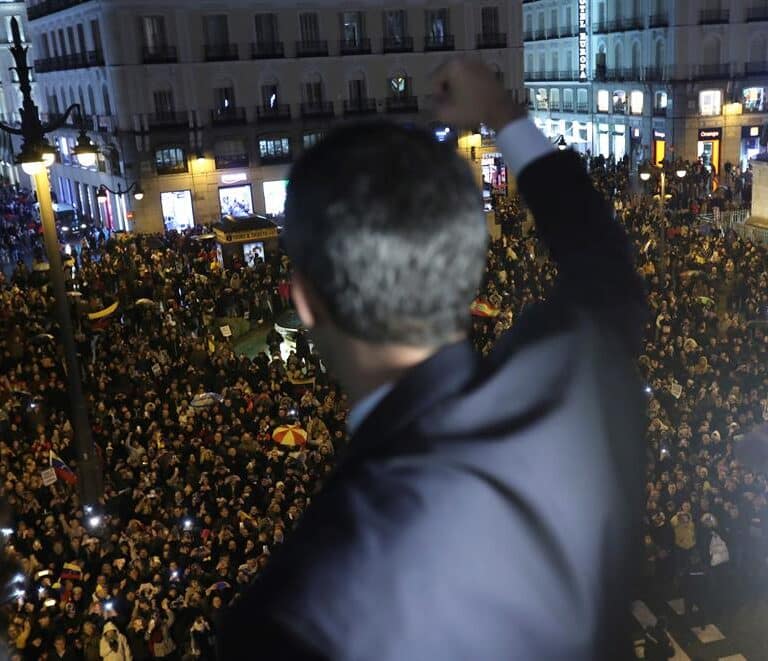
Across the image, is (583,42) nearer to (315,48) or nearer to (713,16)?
(713,16)

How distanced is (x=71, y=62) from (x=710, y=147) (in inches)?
1358

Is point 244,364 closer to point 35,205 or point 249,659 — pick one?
point 249,659

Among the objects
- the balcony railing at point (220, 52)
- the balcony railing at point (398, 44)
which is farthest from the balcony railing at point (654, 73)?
the balcony railing at point (220, 52)

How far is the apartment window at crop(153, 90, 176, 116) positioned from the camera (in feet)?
134

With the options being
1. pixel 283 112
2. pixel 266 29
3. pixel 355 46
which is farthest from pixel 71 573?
pixel 355 46

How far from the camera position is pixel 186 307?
23.7 m

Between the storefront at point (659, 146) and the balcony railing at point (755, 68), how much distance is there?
5.33 metres

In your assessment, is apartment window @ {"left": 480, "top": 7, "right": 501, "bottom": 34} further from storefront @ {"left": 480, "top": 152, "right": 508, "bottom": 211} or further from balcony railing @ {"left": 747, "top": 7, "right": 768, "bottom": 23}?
balcony railing @ {"left": 747, "top": 7, "right": 768, "bottom": 23}

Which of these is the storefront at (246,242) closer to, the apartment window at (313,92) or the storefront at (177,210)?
the storefront at (177,210)

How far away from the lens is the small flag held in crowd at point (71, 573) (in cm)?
1077

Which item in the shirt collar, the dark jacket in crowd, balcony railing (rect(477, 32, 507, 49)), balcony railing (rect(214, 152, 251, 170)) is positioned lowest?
balcony railing (rect(214, 152, 251, 170))

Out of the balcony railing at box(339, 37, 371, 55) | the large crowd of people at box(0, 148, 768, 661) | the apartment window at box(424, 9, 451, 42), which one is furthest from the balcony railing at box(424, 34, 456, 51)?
the large crowd of people at box(0, 148, 768, 661)

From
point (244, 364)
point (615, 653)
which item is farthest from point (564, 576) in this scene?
point (244, 364)

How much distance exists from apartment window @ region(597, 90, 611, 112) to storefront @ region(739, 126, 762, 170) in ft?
31.4
